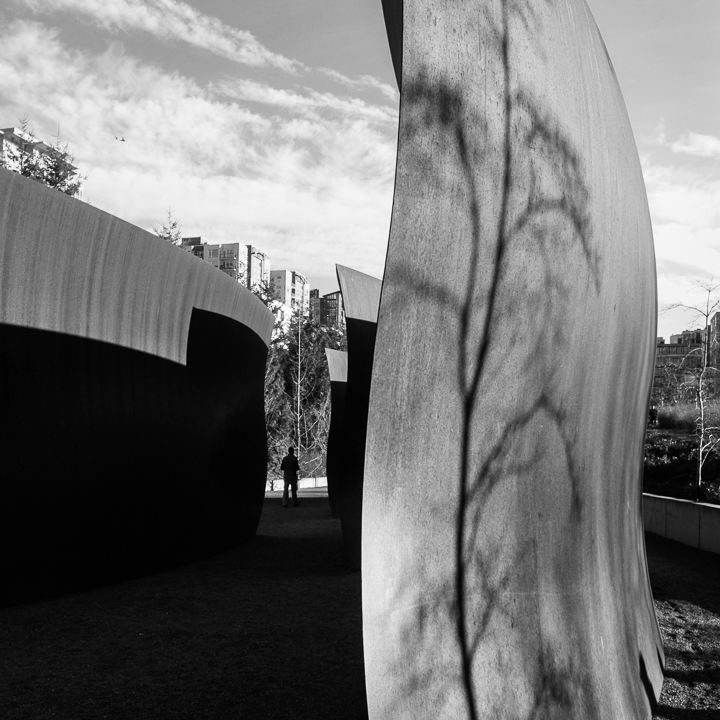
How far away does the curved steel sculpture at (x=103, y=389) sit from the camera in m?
6.98

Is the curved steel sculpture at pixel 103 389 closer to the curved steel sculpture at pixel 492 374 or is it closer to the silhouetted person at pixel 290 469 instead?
the curved steel sculpture at pixel 492 374

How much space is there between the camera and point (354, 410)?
9836 mm

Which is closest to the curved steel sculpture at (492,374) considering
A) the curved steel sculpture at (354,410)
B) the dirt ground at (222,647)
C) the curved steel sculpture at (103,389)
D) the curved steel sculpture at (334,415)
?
the dirt ground at (222,647)

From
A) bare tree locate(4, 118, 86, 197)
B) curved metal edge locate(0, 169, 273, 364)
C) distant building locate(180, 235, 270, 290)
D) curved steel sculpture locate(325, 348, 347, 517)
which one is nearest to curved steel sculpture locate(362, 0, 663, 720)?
curved metal edge locate(0, 169, 273, 364)

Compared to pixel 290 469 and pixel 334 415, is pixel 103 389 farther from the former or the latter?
pixel 290 469

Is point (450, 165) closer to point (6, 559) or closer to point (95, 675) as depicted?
point (95, 675)

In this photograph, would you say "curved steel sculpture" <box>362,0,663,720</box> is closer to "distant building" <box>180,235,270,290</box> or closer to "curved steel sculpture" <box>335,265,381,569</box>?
"curved steel sculpture" <box>335,265,381,569</box>

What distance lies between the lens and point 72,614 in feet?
22.6

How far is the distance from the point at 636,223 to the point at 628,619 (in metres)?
2.32

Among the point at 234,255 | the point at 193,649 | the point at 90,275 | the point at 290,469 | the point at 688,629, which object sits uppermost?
the point at 234,255

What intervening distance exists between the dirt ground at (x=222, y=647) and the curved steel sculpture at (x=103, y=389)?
2.07 ft

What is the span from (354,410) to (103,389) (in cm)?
330

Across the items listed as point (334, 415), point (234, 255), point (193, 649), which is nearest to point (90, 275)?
point (193, 649)

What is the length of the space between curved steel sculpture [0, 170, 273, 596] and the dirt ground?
631 mm
